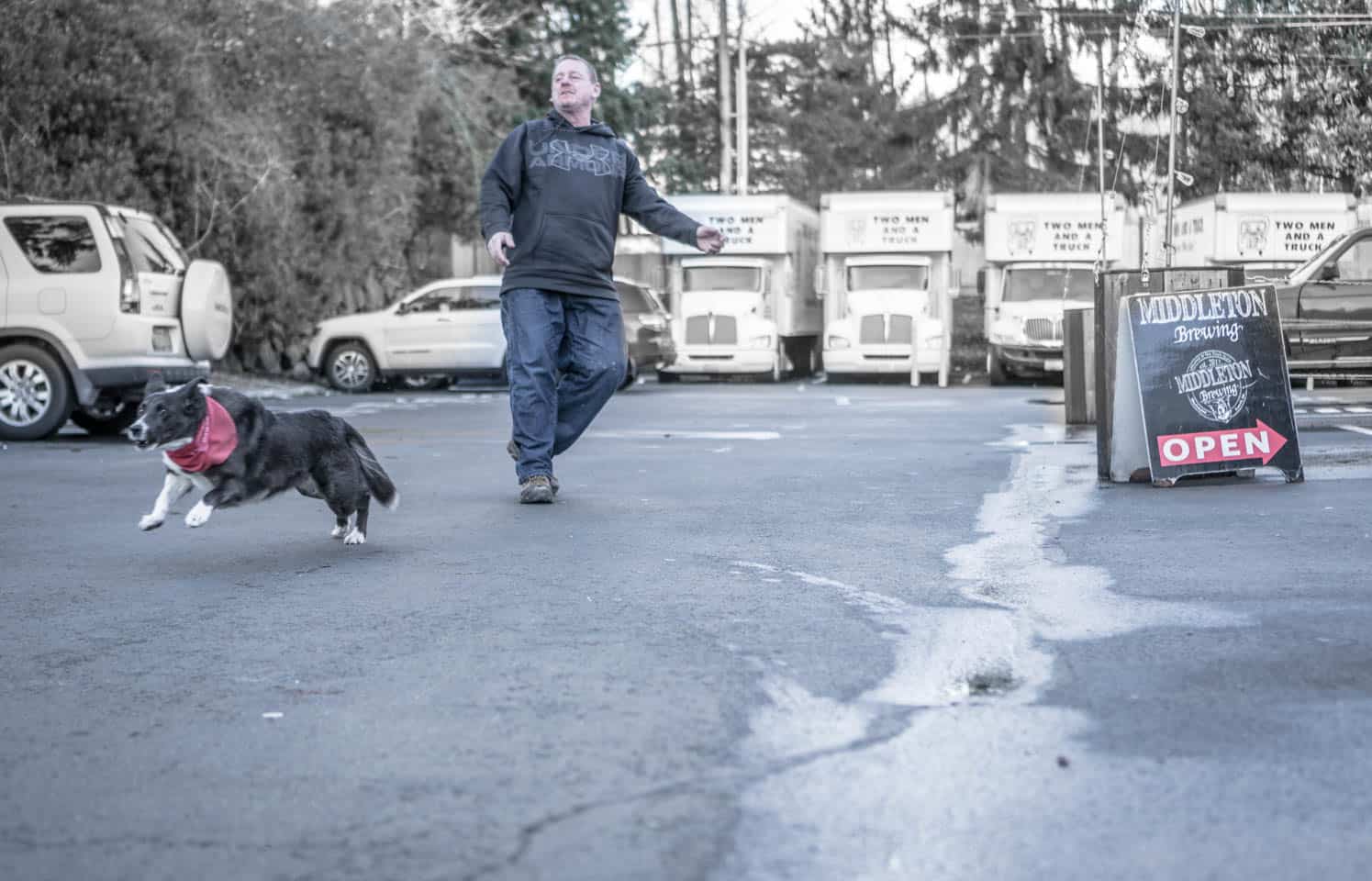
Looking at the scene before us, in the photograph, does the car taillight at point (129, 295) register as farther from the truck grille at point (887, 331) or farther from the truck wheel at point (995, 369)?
the truck wheel at point (995, 369)

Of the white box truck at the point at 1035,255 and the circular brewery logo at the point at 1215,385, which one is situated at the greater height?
the white box truck at the point at 1035,255

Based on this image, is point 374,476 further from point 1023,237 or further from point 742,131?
point 742,131

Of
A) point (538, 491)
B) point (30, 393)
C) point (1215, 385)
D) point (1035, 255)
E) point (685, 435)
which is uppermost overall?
point (1035, 255)

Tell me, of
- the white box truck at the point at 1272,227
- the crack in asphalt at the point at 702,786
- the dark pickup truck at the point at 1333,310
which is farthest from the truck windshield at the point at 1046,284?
the crack in asphalt at the point at 702,786

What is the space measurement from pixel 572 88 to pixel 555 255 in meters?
0.84

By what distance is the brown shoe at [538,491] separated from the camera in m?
9.36

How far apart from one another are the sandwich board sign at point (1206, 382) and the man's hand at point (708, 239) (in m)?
2.08

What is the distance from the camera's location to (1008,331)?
29156mm

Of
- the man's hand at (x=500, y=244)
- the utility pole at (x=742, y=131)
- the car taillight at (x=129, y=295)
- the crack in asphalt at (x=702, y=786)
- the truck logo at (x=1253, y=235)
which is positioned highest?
the utility pole at (x=742, y=131)

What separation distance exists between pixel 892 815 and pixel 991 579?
3.06 m

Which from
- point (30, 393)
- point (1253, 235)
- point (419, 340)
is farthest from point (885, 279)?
point (30, 393)

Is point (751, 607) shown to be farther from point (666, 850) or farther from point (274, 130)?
point (274, 130)

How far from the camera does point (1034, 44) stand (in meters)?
48.6

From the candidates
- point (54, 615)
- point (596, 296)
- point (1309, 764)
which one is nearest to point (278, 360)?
point (596, 296)
